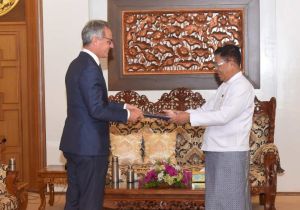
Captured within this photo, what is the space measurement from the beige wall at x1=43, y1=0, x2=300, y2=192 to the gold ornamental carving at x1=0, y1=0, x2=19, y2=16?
0.54 m

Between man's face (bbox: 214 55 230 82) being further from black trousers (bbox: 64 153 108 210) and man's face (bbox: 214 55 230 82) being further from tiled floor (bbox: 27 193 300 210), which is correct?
tiled floor (bbox: 27 193 300 210)

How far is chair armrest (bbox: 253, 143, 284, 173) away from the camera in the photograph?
5.09 m

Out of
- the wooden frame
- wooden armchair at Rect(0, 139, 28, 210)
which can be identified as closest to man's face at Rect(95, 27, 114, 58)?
wooden armchair at Rect(0, 139, 28, 210)

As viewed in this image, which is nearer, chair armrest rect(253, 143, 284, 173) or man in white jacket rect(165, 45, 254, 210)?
man in white jacket rect(165, 45, 254, 210)

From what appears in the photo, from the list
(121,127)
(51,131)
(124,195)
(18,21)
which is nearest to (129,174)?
(124,195)

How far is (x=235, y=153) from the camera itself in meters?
3.58

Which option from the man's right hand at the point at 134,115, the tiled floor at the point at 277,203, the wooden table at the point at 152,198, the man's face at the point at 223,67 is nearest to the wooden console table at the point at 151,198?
the wooden table at the point at 152,198

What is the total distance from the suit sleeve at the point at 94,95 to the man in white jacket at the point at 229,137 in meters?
0.68

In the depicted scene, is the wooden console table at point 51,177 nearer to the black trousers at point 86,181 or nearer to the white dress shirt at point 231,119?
the black trousers at point 86,181

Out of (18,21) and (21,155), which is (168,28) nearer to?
(18,21)

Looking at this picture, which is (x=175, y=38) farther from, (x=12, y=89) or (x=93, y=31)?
(x=93, y=31)

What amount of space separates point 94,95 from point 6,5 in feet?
12.7

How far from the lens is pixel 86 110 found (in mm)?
3297

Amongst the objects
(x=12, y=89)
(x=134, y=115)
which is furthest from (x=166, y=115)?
(x=12, y=89)
